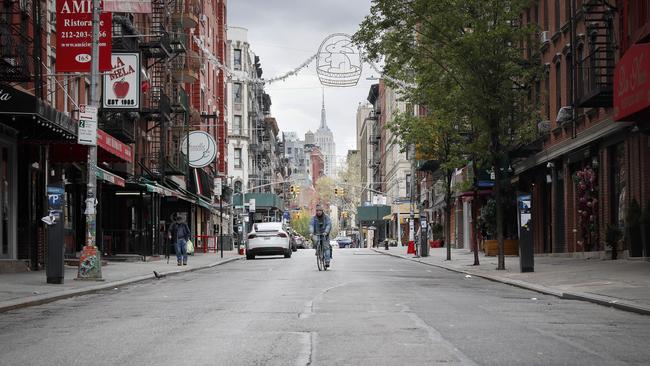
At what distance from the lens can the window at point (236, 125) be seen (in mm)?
103062

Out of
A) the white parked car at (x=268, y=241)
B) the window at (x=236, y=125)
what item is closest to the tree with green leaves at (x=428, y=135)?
the white parked car at (x=268, y=241)

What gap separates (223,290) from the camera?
18828mm

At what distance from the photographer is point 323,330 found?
10945mm

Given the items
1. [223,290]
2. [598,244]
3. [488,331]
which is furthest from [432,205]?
[488,331]

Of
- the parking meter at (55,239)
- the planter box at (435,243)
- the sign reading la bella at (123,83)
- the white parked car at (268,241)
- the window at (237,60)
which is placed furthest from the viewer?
the window at (237,60)

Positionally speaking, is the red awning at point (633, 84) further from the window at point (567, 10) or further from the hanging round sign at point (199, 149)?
the hanging round sign at point (199, 149)

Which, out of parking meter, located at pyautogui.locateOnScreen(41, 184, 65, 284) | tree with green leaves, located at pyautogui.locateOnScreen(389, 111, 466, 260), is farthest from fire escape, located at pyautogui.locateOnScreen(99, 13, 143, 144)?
parking meter, located at pyautogui.locateOnScreen(41, 184, 65, 284)

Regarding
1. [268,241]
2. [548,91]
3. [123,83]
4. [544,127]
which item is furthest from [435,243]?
[123,83]

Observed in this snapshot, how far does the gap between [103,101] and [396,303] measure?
21.2 meters

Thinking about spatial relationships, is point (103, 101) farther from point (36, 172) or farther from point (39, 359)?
point (39, 359)

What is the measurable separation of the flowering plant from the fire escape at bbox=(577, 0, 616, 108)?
2807mm

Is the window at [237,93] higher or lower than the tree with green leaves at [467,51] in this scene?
higher

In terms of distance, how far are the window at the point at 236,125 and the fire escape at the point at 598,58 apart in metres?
73.8

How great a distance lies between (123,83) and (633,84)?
18.0 metres
